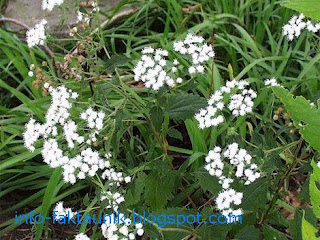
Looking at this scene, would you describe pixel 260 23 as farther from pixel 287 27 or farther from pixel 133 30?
pixel 287 27

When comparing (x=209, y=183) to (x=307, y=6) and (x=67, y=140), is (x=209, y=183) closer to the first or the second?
(x=67, y=140)

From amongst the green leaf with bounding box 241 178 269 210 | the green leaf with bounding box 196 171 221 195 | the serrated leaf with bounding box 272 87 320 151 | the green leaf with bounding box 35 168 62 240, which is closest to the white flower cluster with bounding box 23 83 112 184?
the green leaf with bounding box 196 171 221 195

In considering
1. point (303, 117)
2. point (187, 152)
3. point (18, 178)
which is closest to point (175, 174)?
point (187, 152)

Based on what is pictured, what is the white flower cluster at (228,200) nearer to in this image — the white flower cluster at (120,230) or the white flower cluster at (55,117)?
the white flower cluster at (120,230)

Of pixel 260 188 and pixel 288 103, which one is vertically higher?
pixel 288 103

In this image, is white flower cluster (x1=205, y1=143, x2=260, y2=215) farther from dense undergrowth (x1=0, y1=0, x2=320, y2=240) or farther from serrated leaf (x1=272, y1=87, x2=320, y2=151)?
serrated leaf (x1=272, y1=87, x2=320, y2=151)

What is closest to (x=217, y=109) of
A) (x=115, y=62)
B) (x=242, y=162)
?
(x=242, y=162)
